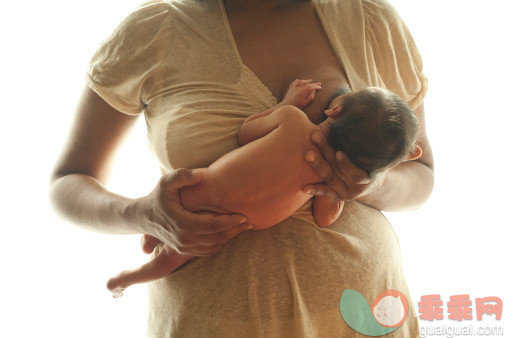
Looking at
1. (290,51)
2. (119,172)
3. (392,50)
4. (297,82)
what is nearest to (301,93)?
(297,82)

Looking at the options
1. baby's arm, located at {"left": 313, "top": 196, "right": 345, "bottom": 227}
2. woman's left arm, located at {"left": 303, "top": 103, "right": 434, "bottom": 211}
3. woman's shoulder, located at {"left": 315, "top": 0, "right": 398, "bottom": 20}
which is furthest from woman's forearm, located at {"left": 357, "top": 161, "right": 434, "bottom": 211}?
woman's shoulder, located at {"left": 315, "top": 0, "right": 398, "bottom": 20}

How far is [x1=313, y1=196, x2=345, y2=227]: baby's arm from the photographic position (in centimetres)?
79

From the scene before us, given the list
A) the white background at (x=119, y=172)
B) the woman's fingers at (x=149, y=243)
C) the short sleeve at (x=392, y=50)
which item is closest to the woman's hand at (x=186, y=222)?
the woman's fingers at (x=149, y=243)

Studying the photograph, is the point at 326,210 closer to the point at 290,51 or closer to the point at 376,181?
the point at 376,181

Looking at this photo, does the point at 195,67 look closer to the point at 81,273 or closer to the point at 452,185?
the point at 81,273

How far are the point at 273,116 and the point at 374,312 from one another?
0.41 metres

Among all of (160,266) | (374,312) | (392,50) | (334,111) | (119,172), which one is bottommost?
(374,312)

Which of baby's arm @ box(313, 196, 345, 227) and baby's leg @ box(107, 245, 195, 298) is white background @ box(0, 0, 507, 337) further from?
baby's arm @ box(313, 196, 345, 227)

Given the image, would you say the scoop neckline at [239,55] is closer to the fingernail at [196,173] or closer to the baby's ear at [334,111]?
the baby's ear at [334,111]

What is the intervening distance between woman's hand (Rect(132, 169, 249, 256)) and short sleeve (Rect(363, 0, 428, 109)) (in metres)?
0.46

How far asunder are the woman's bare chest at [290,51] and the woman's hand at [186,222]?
0.86ft

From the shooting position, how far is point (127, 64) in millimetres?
874

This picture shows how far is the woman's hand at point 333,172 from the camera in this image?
77 centimetres

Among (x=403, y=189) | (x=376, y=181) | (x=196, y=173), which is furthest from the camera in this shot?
(x=403, y=189)
